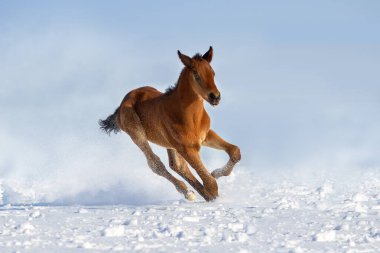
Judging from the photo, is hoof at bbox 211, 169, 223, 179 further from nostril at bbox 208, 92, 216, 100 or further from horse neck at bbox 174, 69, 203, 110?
nostril at bbox 208, 92, 216, 100

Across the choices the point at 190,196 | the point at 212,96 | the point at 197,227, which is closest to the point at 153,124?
the point at 190,196

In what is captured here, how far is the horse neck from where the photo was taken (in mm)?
10156

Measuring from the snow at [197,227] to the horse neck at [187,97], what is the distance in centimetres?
164

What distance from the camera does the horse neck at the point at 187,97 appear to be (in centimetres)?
1016

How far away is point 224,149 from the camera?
35.3 ft

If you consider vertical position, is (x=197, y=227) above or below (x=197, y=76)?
below

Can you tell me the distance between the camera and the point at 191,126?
33.6 ft

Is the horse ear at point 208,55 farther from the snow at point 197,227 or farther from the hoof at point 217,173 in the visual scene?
the snow at point 197,227

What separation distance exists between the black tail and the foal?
1.08 m

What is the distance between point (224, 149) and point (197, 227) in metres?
3.57

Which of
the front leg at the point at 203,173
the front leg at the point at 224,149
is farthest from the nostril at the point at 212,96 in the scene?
the front leg at the point at 224,149

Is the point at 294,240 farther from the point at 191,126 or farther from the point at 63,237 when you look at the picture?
the point at 191,126

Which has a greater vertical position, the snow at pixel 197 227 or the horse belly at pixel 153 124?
the horse belly at pixel 153 124

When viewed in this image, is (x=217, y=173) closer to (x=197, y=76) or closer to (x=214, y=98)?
(x=214, y=98)
